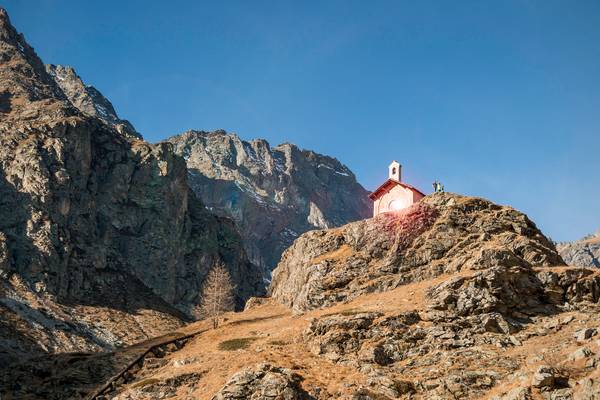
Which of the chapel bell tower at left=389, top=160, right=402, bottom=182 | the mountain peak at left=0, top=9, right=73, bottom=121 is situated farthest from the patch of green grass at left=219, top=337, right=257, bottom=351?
the mountain peak at left=0, top=9, right=73, bottom=121

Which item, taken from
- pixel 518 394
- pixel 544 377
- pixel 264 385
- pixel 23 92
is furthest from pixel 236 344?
pixel 23 92

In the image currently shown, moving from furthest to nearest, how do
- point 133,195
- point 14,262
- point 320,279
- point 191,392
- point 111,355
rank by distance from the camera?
1. point 133,195
2. point 14,262
3. point 320,279
4. point 111,355
5. point 191,392

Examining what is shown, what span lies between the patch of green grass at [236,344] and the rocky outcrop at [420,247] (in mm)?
9886

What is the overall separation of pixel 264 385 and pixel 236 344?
18.1 metres

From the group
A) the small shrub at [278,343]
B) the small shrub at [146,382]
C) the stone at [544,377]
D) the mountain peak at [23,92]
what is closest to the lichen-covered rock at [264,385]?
the small shrub at [278,343]

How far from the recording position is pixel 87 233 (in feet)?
465

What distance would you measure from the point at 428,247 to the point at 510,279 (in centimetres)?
1358

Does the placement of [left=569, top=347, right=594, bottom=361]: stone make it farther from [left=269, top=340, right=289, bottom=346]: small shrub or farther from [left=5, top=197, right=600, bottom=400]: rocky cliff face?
[left=269, top=340, right=289, bottom=346]: small shrub

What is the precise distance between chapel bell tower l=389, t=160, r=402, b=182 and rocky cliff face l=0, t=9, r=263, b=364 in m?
→ 54.4

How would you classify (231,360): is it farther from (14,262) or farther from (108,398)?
(14,262)

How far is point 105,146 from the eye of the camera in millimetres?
163500

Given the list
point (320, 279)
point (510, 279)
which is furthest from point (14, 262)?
point (510, 279)

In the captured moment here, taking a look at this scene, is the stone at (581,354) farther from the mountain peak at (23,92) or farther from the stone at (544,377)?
the mountain peak at (23,92)

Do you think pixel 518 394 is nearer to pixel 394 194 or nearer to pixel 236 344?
pixel 236 344
